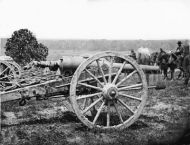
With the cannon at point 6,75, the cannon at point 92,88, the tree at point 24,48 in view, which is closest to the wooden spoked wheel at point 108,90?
the cannon at point 92,88

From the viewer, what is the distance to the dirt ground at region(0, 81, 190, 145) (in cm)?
564

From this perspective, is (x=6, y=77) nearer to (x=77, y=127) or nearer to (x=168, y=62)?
(x=77, y=127)

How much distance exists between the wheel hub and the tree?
1886 centimetres

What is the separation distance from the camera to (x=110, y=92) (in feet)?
20.7

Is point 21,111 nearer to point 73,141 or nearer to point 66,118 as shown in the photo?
point 66,118

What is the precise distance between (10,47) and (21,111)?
63.6 ft

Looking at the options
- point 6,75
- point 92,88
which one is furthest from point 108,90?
point 6,75

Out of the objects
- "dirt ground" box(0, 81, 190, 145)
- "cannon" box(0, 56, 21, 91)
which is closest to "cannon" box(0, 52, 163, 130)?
"dirt ground" box(0, 81, 190, 145)

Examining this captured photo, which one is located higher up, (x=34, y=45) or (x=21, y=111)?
(x=34, y=45)

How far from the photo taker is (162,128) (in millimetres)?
6707

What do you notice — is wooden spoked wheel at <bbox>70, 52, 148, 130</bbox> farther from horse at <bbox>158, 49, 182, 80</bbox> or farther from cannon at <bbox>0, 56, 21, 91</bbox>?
horse at <bbox>158, 49, 182, 80</bbox>

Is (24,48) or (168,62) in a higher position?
(24,48)

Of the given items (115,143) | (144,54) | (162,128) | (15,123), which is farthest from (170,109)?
(144,54)

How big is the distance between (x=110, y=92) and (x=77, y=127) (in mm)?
1197
